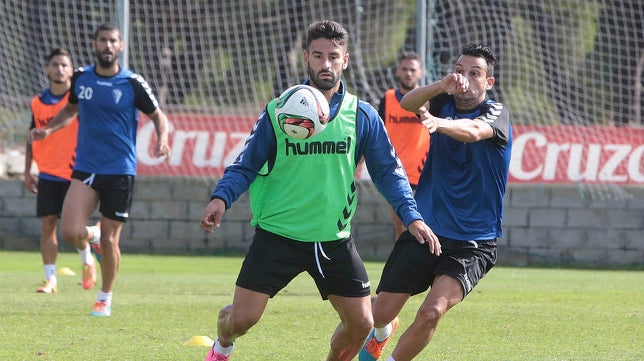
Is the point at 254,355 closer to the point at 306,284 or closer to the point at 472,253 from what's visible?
the point at 472,253

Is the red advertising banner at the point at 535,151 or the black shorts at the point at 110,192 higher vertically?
the black shorts at the point at 110,192

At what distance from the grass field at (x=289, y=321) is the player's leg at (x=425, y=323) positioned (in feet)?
3.96

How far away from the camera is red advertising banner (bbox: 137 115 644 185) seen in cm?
1731

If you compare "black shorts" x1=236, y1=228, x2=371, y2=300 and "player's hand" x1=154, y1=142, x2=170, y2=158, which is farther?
"player's hand" x1=154, y1=142, x2=170, y2=158

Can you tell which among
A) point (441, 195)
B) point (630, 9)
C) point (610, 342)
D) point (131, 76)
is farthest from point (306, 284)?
point (630, 9)

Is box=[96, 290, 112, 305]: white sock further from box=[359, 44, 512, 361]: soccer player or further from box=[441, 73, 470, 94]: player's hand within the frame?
box=[441, 73, 470, 94]: player's hand

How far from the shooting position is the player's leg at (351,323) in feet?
21.3

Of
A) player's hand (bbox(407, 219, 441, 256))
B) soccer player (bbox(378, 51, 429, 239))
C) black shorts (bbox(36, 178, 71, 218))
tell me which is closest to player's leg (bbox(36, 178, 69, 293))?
black shorts (bbox(36, 178, 71, 218))

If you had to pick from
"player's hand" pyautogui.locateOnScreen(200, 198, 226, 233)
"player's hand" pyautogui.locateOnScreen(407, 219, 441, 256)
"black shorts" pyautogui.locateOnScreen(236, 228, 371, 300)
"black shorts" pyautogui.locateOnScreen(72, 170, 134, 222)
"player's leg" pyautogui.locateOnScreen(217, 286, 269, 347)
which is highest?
"player's hand" pyautogui.locateOnScreen(200, 198, 226, 233)

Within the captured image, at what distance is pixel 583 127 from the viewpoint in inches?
692

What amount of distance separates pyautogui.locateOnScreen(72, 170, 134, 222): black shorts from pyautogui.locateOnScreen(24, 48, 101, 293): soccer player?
174 centimetres

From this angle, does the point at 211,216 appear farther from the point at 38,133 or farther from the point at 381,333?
the point at 38,133

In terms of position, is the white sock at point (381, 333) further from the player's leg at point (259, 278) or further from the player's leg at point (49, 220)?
the player's leg at point (49, 220)

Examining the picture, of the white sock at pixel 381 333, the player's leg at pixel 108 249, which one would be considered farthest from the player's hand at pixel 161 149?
the white sock at pixel 381 333
